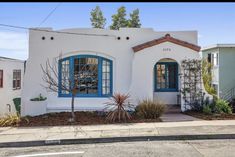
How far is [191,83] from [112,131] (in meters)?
5.88

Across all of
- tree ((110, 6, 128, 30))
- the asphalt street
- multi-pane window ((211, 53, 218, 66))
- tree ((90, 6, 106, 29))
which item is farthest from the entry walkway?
tree ((90, 6, 106, 29))

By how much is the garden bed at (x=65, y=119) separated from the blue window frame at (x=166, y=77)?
432 centimetres

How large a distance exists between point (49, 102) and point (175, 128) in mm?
6894

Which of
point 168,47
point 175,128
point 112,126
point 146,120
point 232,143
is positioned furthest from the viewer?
point 168,47

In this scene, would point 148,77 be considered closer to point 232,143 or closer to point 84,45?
point 84,45

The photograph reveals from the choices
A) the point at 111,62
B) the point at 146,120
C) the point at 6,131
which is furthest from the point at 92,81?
the point at 6,131

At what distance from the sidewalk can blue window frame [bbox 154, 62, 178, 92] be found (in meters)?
5.11

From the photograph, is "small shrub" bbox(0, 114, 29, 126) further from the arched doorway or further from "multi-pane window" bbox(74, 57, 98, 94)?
the arched doorway

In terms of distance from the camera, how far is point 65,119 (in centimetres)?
1336

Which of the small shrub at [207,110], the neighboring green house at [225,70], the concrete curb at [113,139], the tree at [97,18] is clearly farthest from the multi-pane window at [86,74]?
the tree at [97,18]

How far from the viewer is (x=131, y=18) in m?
39.2

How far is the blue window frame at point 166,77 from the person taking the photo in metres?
17.4

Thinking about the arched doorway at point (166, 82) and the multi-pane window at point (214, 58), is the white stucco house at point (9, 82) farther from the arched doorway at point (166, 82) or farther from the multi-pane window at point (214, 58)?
the multi-pane window at point (214, 58)

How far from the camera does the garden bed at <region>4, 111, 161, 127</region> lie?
41.5 ft
